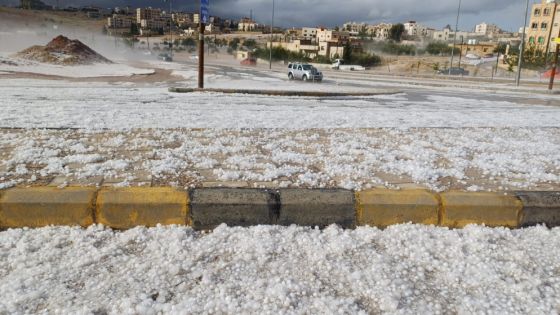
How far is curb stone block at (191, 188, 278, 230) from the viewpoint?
2.95 meters

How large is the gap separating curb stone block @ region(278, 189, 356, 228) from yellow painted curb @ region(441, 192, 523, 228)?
0.78 m

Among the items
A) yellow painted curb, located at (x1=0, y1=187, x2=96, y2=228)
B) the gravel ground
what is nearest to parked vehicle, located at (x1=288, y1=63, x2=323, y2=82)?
the gravel ground

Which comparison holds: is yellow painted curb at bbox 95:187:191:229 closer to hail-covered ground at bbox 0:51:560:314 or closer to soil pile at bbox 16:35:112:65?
hail-covered ground at bbox 0:51:560:314

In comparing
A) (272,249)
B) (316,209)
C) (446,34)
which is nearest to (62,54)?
(316,209)

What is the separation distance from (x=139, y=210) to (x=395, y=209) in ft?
6.49

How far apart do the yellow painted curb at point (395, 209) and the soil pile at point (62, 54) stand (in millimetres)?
36698

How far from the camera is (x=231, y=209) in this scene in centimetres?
296

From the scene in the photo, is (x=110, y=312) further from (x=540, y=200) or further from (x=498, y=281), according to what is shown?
(x=540, y=200)

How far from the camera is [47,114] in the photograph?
22.2ft

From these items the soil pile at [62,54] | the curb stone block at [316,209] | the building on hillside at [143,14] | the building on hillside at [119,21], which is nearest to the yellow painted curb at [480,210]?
the curb stone block at [316,209]

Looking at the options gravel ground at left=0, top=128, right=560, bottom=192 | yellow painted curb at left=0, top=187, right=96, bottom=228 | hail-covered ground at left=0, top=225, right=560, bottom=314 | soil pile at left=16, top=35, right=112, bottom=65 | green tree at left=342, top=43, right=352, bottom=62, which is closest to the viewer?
hail-covered ground at left=0, top=225, right=560, bottom=314

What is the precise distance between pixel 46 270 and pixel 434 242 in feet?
8.35

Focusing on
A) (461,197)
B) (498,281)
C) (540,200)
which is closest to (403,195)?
(461,197)

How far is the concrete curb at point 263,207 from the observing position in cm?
288
